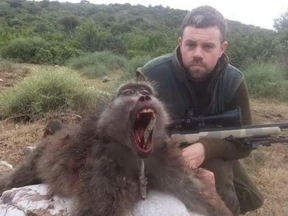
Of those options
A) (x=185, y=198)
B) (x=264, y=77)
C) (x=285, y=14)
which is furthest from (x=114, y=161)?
(x=285, y=14)

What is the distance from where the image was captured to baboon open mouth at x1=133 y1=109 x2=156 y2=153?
7.11ft

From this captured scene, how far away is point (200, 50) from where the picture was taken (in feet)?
10.6

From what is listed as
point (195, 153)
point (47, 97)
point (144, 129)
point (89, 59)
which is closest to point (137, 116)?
point (144, 129)

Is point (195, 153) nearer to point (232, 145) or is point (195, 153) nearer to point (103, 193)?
point (232, 145)

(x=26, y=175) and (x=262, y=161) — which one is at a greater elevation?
(x=26, y=175)

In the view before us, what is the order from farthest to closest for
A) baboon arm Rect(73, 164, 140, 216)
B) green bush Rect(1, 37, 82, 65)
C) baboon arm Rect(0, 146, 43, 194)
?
1. green bush Rect(1, 37, 82, 65)
2. baboon arm Rect(0, 146, 43, 194)
3. baboon arm Rect(73, 164, 140, 216)

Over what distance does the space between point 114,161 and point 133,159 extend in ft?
0.41

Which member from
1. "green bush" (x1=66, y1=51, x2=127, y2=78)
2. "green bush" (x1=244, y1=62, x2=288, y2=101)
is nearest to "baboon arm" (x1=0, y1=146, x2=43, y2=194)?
"green bush" (x1=244, y1=62, x2=288, y2=101)

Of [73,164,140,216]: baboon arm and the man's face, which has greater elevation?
A: the man's face

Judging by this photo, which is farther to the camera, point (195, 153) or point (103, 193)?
point (195, 153)

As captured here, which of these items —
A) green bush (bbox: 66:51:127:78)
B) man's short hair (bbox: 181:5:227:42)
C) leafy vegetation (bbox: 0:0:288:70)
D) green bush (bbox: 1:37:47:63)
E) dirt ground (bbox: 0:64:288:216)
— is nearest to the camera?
man's short hair (bbox: 181:5:227:42)

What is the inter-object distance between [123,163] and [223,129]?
4.03ft

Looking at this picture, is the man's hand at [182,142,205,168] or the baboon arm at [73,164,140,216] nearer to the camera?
the baboon arm at [73,164,140,216]

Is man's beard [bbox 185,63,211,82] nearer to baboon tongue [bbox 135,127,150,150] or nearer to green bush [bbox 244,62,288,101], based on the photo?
baboon tongue [bbox 135,127,150,150]
